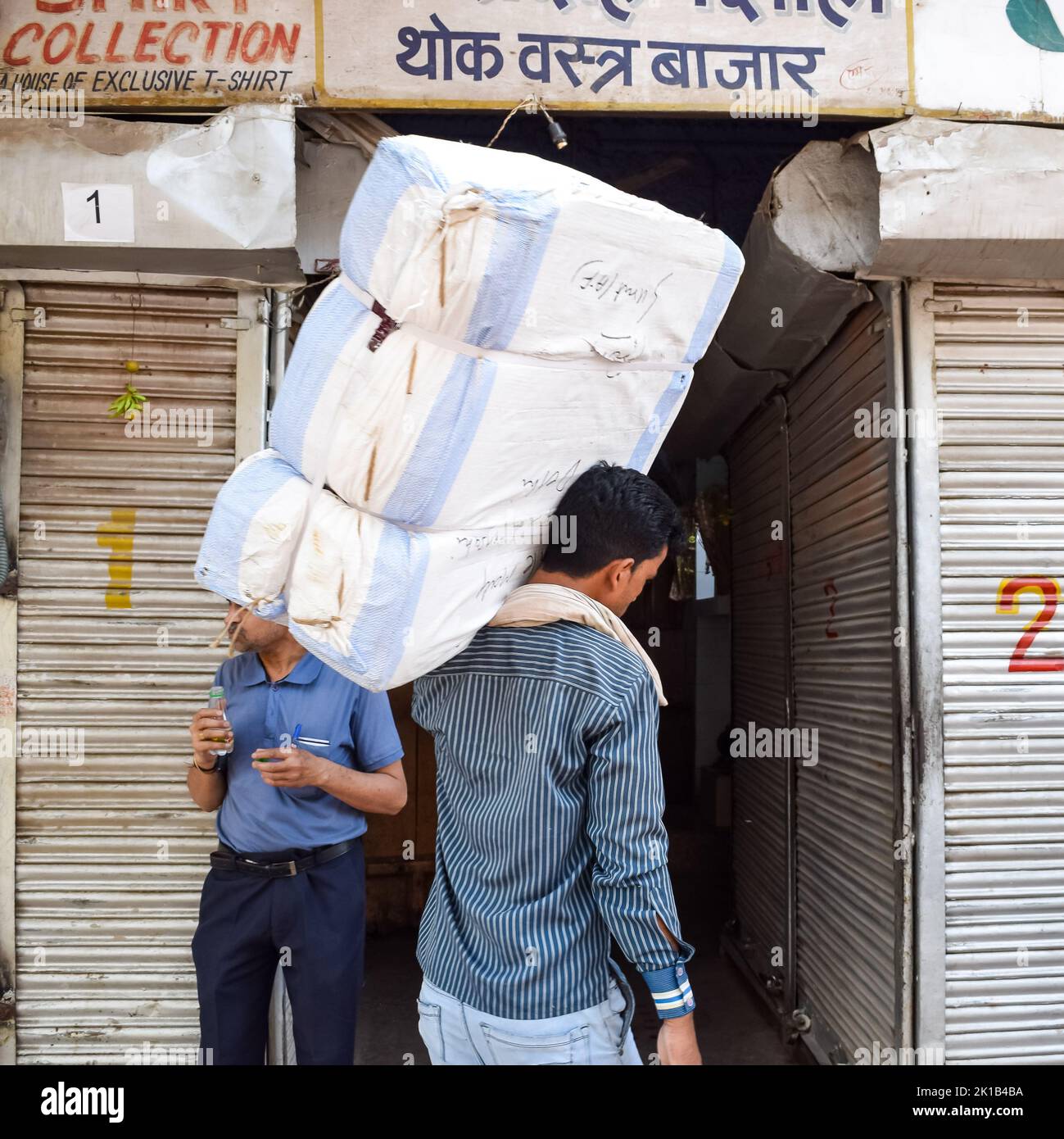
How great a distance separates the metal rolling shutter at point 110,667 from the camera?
338 centimetres

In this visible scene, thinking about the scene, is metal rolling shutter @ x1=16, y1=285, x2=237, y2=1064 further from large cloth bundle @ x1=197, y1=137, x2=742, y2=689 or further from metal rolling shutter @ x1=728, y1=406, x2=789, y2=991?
metal rolling shutter @ x1=728, y1=406, x2=789, y2=991

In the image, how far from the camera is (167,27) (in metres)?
3.28

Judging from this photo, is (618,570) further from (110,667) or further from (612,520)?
(110,667)

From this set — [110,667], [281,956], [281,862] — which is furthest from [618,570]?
[110,667]

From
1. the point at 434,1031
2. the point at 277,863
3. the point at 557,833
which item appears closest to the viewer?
the point at 557,833

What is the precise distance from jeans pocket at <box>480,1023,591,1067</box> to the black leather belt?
99 cm

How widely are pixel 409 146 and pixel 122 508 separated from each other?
235 cm

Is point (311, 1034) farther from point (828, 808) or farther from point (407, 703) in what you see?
point (407, 703)

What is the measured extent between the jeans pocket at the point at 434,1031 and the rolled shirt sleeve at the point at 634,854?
441 mm

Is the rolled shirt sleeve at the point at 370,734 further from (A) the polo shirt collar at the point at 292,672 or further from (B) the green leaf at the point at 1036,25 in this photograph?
(B) the green leaf at the point at 1036,25

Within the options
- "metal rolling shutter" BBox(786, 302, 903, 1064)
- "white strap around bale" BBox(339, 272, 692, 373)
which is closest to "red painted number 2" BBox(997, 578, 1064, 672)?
"metal rolling shutter" BBox(786, 302, 903, 1064)

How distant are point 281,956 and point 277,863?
0.98 ft

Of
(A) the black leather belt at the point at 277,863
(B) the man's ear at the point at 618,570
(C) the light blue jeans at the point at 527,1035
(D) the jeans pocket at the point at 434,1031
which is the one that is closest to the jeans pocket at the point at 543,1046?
(C) the light blue jeans at the point at 527,1035

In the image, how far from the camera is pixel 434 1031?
188cm
